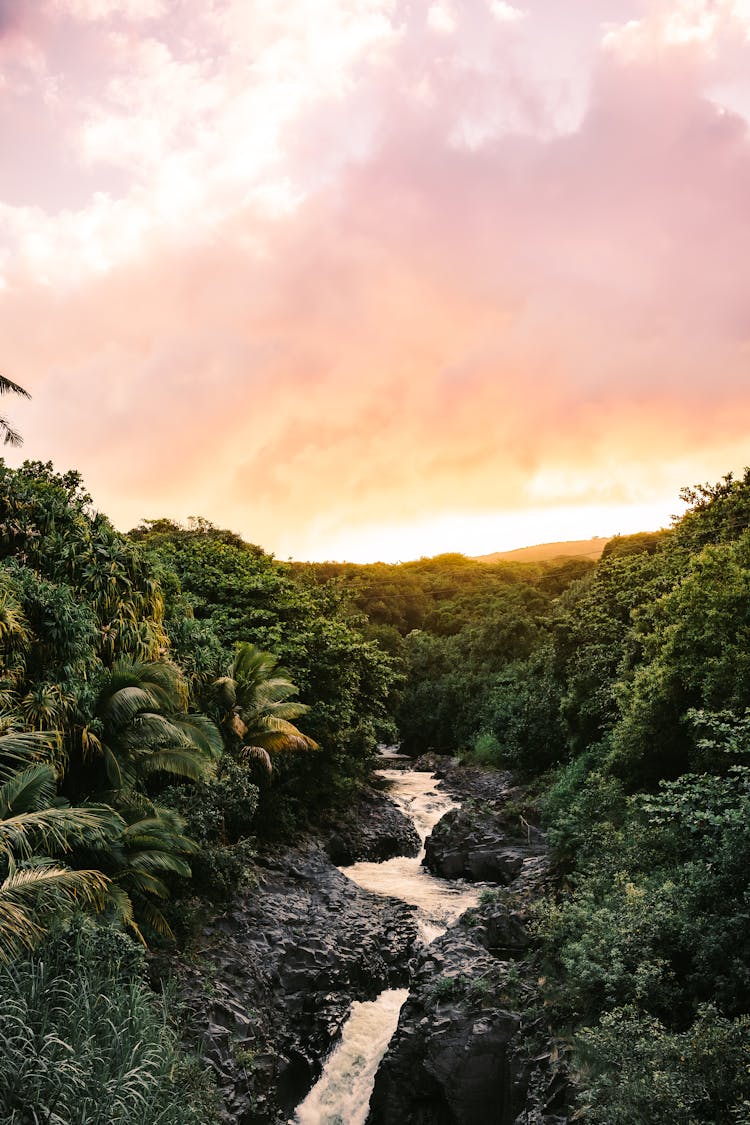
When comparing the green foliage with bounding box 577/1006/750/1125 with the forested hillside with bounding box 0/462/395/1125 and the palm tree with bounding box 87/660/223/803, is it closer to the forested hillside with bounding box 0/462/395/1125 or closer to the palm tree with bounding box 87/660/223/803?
the forested hillside with bounding box 0/462/395/1125

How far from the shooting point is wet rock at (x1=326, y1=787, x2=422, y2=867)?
22375mm

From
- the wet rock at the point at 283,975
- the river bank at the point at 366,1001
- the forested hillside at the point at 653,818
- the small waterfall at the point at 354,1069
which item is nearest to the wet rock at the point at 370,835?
the river bank at the point at 366,1001

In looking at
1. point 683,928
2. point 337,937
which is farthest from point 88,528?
point 683,928

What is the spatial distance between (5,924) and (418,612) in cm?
5483

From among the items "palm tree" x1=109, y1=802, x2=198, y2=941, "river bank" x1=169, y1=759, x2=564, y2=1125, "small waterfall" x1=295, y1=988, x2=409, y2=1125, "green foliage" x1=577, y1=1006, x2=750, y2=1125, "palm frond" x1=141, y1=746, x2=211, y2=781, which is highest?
"palm frond" x1=141, y1=746, x2=211, y2=781

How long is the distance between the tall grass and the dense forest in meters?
0.04

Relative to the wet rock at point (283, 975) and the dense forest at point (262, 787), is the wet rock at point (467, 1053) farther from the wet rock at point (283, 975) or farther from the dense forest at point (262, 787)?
the wet rock at point (283, 975)

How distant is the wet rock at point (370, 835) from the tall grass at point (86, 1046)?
485 inches

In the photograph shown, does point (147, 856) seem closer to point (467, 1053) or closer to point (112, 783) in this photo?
point (112, 783)

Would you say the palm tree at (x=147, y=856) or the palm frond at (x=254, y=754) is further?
the palm frond at (x=254, y=754)

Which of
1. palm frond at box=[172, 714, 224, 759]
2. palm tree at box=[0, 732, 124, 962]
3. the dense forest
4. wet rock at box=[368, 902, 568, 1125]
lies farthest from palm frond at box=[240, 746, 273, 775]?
palm tree at box=[0, 732, 124, 962]

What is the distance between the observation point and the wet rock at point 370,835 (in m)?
22.4

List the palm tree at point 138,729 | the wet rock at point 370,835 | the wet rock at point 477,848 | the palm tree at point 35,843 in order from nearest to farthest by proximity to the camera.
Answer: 1. the palm tree at point 35,843
2. the palm tree at point 138,729
3. the wet rock at point 477,848
4. the wet rock at point 370,835

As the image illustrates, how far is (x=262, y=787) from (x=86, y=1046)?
12.1 m
